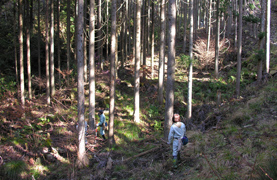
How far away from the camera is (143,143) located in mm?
11992

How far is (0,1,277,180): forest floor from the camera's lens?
6.45 m

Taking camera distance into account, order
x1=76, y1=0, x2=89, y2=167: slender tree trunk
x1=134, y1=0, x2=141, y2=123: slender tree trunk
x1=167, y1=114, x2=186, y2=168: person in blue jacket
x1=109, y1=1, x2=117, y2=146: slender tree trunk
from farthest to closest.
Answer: x1=134, y1=0, x2=141, y2=123: slender tree trunk, x1=109, y1=1, x2=117, y2=146: slender tree trunk, x1=76, y1=0, x2=89, y2=167: slender tree trunk, x1=167, y1=114, x2=186, y2=168: person in blue jacket

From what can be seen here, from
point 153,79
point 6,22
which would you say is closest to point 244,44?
point 153,79

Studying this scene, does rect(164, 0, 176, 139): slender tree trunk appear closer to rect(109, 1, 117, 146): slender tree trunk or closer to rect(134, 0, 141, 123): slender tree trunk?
rect(109, 1, 117, 146): slender tree trunk

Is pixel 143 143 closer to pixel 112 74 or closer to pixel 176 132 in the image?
pixel 112 74

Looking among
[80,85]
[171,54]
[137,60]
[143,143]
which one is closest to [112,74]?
[80,85]

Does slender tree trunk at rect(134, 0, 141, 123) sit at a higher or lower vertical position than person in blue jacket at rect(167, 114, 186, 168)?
higher

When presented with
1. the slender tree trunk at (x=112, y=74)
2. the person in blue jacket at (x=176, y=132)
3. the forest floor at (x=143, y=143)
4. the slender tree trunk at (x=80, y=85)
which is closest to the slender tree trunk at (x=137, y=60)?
the forest floor at (x=143, y=143)

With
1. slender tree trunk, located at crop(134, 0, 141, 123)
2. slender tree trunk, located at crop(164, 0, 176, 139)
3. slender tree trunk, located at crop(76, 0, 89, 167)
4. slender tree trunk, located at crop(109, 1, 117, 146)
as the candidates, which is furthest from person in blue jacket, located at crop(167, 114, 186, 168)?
slender tree trunk, located at crop(134, 0, 141, 123)

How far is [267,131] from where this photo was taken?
8.07 metres

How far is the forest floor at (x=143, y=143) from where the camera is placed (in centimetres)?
645

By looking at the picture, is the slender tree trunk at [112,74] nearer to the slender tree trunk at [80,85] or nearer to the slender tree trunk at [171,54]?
the slender tree trunk at [80,85]

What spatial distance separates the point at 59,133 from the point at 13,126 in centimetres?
263

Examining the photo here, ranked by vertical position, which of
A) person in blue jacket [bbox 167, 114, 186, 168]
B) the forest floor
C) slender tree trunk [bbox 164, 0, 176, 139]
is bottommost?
the forest floor
